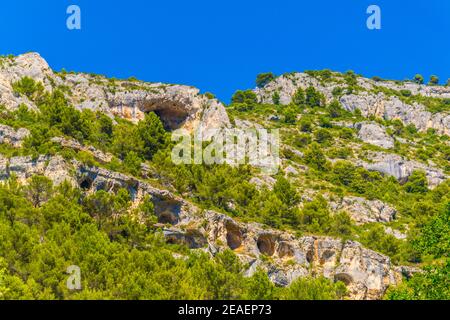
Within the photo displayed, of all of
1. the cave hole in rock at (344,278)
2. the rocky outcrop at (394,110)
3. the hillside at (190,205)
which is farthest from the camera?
the rocky outcrop at (394,110)

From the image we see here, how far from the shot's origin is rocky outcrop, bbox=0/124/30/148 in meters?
71.9

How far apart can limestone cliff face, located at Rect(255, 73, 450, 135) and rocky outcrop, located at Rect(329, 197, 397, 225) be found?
215 feet

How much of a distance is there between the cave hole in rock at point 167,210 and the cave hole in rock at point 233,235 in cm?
611

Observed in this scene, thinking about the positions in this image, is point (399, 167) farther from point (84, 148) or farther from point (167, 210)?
point (84, 148)

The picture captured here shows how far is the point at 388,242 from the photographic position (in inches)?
2899

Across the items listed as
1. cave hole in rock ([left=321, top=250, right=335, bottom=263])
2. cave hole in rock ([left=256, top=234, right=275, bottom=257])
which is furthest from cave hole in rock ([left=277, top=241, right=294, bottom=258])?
cave hole in rock ([left=321, top=250, right=335, bottom=263])

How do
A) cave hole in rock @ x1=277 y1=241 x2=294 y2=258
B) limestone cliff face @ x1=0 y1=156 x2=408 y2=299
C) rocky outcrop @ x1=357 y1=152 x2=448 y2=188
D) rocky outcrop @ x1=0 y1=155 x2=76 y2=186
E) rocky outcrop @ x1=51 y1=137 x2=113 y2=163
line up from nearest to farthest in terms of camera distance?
limestone cliff face @ x1=0 y1=156 x2=408 y2=299 < rocky outcrop @ x1=0 y1=155 x2=76 y2=186 < cave hole in rock @ x1=277 y1=241 x2=294 y2=258 < rocky outcrop @ x1=51 y1=137 x2=113 y2=163 < rocky outcrop @ x1=357 y1=152 x2=448 y2=188

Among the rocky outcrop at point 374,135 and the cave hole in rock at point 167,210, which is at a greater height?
the rocky outcrop at point 374,135

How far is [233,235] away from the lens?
6931cm

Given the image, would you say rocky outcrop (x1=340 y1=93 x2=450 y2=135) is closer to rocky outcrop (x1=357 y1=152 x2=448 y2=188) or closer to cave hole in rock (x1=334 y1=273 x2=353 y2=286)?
rocky outcrop (x1=357 y1=152 x2=448 y2=188)

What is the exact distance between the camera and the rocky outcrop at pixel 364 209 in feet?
276

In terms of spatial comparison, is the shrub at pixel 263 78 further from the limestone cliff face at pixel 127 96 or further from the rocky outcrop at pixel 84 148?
the rocky outcrop at pixel 84 148

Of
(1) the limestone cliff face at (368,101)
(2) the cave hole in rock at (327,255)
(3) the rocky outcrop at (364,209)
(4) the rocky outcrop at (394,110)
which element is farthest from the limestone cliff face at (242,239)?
(1) the limestone cliff face at (368,101)

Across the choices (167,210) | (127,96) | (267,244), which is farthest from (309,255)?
(127,96)
